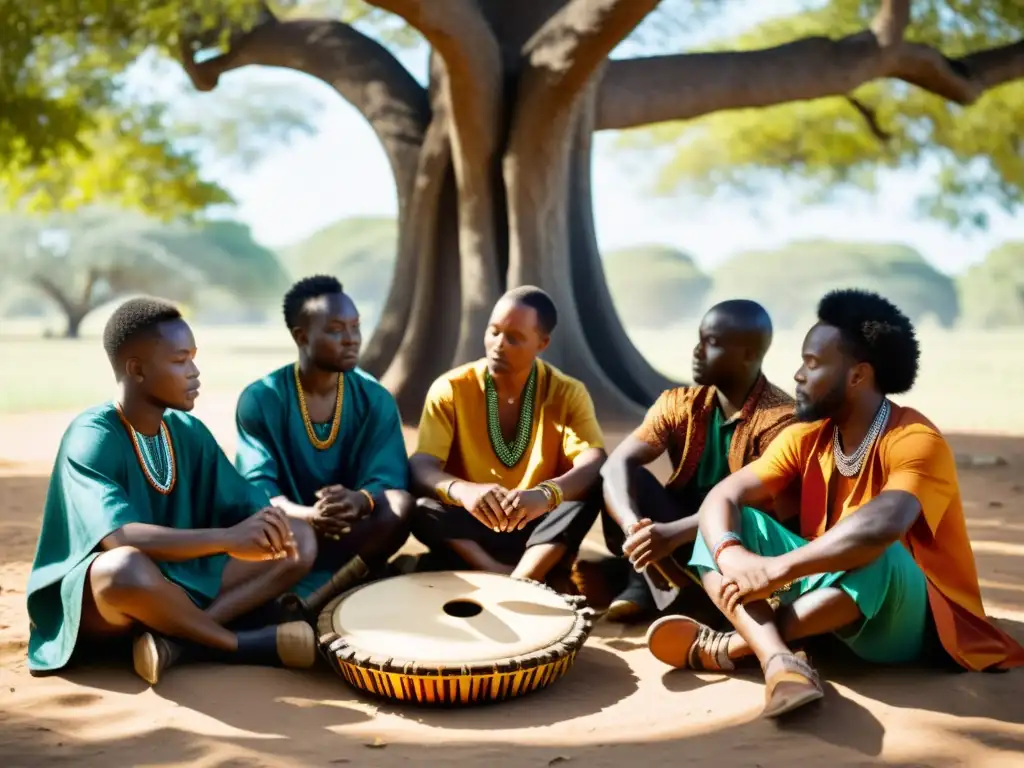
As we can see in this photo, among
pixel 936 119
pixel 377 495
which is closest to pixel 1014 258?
pixel 936 119

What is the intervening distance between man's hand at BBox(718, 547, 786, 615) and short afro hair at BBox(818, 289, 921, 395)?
0.72m

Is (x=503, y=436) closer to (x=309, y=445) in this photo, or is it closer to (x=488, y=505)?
(x=488, y=505)

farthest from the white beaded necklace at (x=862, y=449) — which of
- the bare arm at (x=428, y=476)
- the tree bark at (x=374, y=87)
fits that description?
the tree bark at (x=374, y=87)

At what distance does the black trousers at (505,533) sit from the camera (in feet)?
14.1

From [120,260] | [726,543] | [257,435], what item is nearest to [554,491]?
[726,543]

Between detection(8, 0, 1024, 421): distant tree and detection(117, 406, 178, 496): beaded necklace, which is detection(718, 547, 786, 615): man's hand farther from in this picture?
detection(8, 0, 1024, 421): distant tree

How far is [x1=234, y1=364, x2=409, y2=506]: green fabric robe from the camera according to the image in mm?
4301

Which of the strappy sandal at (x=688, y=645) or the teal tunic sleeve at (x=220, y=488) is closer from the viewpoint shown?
the strappy sandal at (x=688, y=645)

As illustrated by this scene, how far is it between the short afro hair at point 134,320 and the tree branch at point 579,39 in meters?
4.69

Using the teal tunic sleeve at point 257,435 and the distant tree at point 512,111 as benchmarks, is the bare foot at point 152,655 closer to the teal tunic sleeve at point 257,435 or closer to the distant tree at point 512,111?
the teal tunic sleeve at point 257,435

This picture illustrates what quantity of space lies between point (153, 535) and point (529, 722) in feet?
4.29

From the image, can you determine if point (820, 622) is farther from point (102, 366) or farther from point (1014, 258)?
point (1014, 258)

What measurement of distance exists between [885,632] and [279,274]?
4938 centimetres

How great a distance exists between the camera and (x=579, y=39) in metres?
7.82
